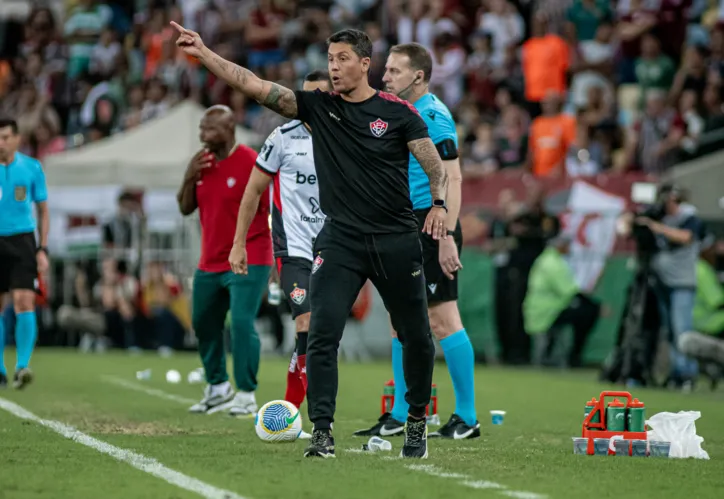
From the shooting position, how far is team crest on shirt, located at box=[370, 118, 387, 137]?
7.44 m

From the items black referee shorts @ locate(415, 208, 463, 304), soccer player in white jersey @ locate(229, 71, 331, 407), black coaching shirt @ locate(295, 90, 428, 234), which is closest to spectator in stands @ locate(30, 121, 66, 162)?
soccer player in white jersey @ locate(229, 71, 331, 407)

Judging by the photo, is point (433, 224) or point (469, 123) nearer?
point (433, 224)

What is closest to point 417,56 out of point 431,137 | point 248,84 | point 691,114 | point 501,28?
point 431,137

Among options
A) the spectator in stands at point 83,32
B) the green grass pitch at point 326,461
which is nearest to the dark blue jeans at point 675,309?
the green grass pitch at point 326,461

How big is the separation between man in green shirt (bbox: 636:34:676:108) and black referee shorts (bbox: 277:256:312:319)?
12.8 metres

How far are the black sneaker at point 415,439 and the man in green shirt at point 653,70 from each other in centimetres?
1448

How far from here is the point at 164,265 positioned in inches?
878

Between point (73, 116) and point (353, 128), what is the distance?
71.2 ft

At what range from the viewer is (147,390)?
44.6ft

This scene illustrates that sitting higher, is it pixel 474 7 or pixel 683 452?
pixel 474 7

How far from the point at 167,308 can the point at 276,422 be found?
13.4 meters

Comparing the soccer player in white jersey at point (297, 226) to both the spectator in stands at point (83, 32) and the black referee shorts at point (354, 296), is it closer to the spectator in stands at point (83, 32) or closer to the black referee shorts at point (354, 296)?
the black referee shorts at point (354, 296)

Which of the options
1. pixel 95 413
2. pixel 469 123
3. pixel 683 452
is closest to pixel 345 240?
pixel 683 452

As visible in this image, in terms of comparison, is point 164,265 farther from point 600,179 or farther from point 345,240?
point 345,240
